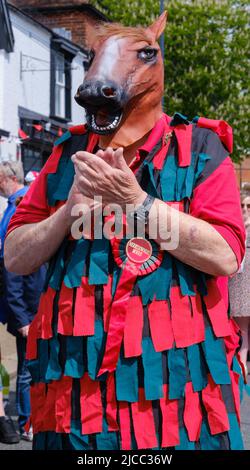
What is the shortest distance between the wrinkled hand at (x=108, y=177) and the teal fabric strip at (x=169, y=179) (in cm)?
11

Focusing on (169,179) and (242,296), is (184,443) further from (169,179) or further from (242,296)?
(242,296)

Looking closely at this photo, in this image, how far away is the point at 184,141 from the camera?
194 cm

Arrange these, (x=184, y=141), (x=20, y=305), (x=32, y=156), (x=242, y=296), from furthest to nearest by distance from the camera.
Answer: (x=32, y=156)
(x=242, y=296)
(x=20, y=305)
(x=184, y=141)

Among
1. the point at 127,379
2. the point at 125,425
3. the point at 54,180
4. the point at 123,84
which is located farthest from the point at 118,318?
the point at 123,84

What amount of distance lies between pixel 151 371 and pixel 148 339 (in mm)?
83

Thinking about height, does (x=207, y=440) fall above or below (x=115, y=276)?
below

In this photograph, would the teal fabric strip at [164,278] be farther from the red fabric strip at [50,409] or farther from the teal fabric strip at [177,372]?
the red fabric strip at [50,409]

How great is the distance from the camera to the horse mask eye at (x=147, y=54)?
6.31ft

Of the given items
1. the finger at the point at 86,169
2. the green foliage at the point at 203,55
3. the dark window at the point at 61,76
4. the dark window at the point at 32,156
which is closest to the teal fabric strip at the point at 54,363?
the finger at the point at 86,169

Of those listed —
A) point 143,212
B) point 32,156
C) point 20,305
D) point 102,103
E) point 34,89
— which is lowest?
point 32,156

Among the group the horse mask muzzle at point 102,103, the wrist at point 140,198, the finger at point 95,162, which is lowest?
the wrist at point 140,198

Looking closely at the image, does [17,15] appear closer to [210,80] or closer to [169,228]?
[210,80]

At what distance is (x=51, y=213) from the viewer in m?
2.01
